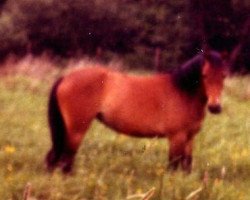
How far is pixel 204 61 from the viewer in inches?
296

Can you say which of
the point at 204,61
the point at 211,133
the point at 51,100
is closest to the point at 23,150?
the point at 51,100

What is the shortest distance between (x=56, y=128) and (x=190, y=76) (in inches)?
63.9

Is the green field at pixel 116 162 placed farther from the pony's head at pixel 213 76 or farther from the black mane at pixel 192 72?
the black mane at pixel 192 72

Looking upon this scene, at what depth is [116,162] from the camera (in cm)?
794

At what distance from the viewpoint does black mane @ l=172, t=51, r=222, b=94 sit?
290 inches

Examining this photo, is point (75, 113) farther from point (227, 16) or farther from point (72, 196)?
point (227, 16)

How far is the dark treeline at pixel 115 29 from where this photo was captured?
86.2ft

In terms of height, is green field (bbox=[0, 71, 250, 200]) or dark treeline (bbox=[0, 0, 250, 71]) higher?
green field (bbox=[0, 71, 250, 200])

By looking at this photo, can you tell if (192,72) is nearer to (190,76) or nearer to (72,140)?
(190,76)

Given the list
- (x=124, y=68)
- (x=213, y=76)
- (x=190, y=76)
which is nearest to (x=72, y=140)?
(x=190, y=76)

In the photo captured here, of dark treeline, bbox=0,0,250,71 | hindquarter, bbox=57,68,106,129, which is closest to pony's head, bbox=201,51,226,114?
hindquarter, bbox=57,68,106,129

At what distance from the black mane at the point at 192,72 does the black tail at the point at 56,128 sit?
4.54ft

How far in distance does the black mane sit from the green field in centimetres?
91

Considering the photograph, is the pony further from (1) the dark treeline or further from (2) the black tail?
(1) the dark treeline
